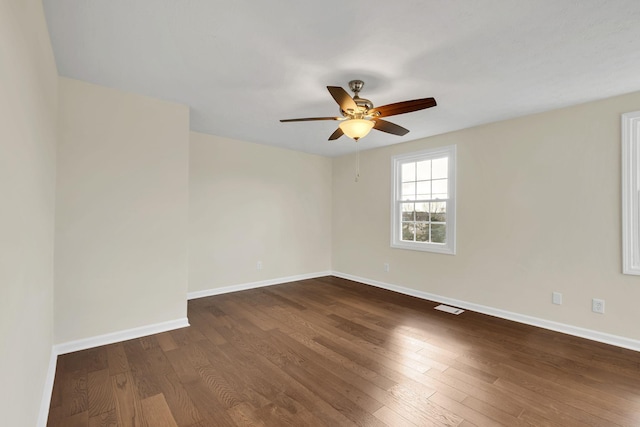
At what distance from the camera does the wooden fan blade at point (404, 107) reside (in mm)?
2210

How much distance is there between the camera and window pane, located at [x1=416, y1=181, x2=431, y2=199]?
4.46 m

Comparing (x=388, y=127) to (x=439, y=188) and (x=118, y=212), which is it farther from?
(x=118, y=212)

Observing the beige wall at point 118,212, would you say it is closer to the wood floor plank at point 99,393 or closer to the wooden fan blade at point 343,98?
the wood floor plank at point 99,393

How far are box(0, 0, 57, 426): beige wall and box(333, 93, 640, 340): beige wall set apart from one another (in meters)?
4.16

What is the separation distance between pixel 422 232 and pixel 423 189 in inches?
25.9

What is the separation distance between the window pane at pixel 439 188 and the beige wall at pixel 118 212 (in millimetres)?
3367

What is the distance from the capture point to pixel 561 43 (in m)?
1.97

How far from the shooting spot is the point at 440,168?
4.32m

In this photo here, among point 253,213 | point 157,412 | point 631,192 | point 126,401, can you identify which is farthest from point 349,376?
point 253,213

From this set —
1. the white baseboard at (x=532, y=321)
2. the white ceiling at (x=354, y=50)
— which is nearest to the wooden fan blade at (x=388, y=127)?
the white ceiling at (x=354, y=50)

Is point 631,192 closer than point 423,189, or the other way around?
point 631,192

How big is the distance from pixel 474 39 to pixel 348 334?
2.75 m

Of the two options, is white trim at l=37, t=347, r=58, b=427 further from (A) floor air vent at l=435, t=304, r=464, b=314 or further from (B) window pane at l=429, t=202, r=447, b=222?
(B) window pane at l=429, t=202, r=447, b=222

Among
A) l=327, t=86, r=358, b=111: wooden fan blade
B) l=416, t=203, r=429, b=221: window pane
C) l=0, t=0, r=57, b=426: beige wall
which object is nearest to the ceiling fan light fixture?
l=327, t=86, r=358, b=111: wooden fan blade
